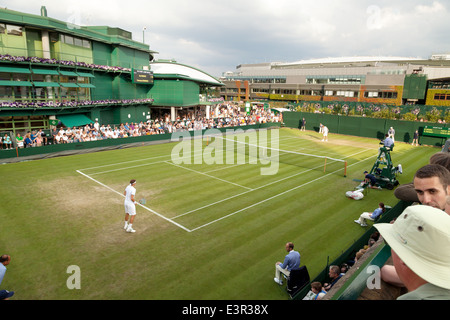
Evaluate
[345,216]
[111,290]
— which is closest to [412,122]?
[345,216]

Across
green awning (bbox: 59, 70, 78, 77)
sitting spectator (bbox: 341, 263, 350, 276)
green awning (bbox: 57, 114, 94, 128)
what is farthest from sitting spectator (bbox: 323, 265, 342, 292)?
green awning (bbox: 59, 70, 78, 77)

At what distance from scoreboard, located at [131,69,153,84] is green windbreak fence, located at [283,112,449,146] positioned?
23714 millimetres

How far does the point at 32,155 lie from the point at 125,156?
25.4ft

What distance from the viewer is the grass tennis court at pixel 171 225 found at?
9.25 m

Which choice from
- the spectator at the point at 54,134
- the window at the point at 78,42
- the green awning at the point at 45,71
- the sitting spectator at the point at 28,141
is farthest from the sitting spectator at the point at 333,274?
the window at the point at 78,42

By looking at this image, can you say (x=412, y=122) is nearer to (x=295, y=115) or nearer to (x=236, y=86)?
(x=295, y=115)

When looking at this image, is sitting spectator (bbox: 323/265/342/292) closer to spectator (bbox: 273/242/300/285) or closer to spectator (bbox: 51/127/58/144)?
spectator (bbox: 273/242/300/285)

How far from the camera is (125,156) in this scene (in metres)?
26.9

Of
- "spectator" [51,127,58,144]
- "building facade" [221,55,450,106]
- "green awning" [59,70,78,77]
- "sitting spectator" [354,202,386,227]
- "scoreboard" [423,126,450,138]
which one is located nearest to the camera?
"sitting spectator" [354,202,386,227]

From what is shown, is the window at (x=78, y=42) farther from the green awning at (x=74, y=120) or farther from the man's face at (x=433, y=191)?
the man's face at (x=433, y=191)

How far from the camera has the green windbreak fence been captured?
35.9 m

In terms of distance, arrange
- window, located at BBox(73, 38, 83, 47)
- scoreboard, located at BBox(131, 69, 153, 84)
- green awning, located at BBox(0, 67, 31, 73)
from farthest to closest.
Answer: scoreboard, located at BBox(131, 69, 153, 84) → window, located at BBox(73, 38, 83, 47) → green awning, located at BBox(0, 67, 31, 73)

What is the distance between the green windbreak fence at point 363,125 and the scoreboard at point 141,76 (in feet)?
77.8

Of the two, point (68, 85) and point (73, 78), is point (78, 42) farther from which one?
point (68, 85)
